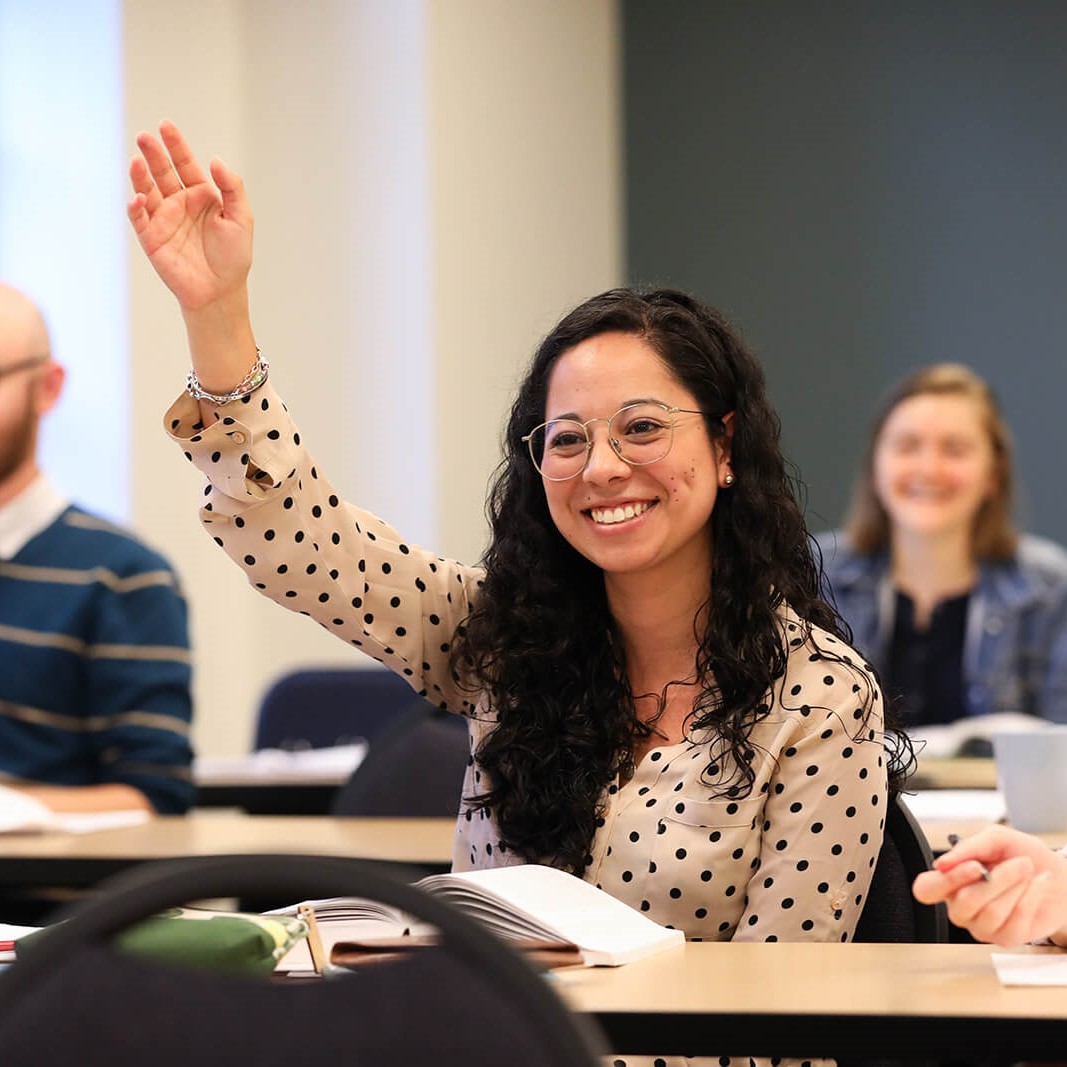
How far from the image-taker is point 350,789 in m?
2.59

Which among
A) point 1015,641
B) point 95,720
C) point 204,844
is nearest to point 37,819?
point 204,844

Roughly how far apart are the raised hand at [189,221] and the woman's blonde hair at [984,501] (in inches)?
110

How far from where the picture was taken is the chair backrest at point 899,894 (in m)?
1.58

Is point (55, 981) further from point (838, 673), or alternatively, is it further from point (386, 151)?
point (386, 151)

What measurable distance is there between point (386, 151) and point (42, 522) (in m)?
2.25

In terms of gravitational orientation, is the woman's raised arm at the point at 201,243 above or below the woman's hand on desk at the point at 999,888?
above

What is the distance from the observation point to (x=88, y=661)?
110 inches

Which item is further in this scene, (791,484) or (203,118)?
(203,118)

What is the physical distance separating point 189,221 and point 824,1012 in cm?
96

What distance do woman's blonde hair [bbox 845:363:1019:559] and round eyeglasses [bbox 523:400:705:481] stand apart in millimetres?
2552

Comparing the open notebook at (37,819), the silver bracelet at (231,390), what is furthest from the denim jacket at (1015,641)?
the silver bracelet at (231,390)

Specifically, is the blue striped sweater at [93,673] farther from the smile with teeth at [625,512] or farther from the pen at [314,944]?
the pen at [314,944]

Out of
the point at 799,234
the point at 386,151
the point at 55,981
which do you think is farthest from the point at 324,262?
the point at 55,981

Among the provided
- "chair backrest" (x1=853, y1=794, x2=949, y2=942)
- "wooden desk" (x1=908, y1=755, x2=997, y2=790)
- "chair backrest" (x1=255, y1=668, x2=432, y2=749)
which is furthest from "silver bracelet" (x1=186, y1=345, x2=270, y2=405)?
"chair backrest" (x1=255, y1=668, x2=432, y2=749)
